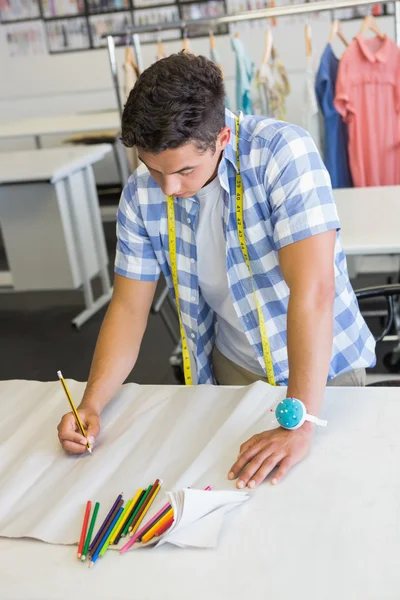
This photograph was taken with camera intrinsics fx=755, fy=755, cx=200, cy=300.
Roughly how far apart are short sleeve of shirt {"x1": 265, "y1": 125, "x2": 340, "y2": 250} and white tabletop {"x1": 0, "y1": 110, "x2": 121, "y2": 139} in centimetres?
383

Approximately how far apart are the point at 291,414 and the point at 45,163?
3.08 m

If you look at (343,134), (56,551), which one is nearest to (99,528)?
(56,551)

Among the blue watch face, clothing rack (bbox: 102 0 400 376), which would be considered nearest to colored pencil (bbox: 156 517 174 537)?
the blue watch face

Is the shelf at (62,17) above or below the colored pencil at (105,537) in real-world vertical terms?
above

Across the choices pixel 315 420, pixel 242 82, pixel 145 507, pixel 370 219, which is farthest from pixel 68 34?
pixel 145 507

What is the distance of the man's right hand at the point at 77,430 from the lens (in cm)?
137

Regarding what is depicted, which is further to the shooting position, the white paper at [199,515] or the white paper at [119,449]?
the white paper at [119,449]

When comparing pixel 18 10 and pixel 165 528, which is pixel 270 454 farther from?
pixel 18 10

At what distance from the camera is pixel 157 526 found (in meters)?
1.12

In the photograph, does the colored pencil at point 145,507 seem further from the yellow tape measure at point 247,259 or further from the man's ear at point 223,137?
the man's ear at point 223,137

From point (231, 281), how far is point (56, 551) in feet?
2.19

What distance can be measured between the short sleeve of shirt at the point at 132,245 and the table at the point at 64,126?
3.51 m

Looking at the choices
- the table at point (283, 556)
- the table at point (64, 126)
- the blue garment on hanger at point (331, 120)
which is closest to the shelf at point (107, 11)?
the table at point (64, 126)

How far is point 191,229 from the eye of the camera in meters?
1.59
